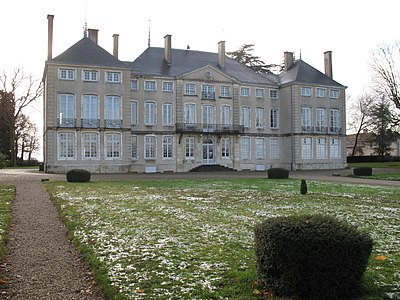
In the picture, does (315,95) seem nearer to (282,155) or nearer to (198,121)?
(282,155)

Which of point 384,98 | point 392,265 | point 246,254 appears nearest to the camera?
point 392,265

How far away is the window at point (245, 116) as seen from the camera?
126 feet

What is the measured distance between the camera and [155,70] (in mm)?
35562

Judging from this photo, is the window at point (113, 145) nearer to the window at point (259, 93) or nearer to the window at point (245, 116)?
the window at point (245, 116)

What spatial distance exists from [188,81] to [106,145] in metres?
8.99

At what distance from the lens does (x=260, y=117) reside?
3944 centimetres

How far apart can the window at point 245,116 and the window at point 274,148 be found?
9.87ft

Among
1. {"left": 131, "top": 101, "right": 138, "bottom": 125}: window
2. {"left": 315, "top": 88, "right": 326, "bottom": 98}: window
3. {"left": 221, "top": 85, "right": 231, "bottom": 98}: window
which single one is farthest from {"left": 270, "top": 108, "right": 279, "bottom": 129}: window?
{"left": 131, "top": 101, "right": 138, "bottom": 125}: window

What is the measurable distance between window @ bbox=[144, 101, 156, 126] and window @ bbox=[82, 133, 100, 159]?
4.64 m

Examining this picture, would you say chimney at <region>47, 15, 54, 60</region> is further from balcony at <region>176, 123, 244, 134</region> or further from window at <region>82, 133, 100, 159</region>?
balcony at <region>176, 123, 244, 134</region>

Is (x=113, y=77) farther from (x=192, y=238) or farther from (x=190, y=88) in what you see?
(x=192, y=238)

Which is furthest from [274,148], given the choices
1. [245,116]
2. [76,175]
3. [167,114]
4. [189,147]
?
[76,175]

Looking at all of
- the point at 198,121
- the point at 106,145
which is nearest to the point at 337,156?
the point at 198,121

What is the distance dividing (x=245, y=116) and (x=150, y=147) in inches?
365
